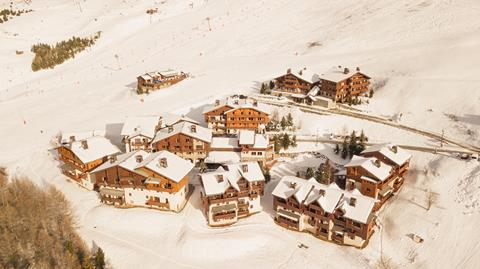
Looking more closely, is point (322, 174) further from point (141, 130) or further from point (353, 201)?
point (141, 130)

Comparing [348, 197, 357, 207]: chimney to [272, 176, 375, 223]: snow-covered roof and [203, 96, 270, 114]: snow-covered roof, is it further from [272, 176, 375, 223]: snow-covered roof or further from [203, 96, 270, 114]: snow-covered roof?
[203, 96, 270, 114]: snow-covered roof

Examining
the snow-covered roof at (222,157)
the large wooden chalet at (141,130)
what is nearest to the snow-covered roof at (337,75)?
the snow-covered roof at (222,157)

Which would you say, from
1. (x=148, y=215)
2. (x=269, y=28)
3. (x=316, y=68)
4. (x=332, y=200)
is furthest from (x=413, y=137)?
(x=269, y=28)

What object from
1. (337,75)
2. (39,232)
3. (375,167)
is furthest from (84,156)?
(337,75)

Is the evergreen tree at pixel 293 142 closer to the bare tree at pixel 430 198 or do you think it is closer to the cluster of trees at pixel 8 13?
the bare tree at pixel 430 198

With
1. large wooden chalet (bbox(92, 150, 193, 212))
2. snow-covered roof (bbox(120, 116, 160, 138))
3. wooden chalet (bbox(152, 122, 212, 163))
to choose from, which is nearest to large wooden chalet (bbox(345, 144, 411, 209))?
wooden chalet (bbox(152, 122, 212, 163))
